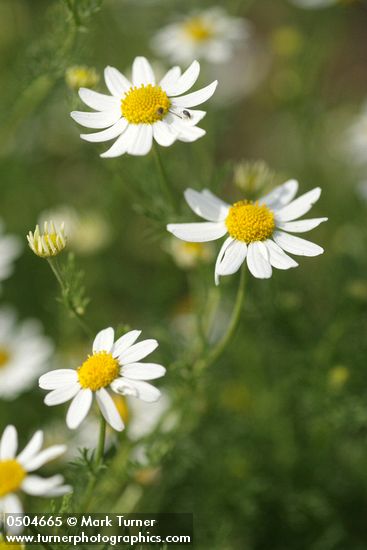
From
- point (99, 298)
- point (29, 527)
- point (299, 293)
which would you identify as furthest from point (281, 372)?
point (29, 527)

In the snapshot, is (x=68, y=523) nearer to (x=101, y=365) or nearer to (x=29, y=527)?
(x=29, y=527)

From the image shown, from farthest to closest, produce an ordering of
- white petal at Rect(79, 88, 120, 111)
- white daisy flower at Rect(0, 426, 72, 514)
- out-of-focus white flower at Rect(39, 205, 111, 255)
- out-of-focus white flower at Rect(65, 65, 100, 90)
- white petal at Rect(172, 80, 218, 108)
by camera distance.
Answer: out-of-focus white flower at Rect(39, 205, 111, 255) → out-of-focus white flower at Rect(65, 65, 100, 90) → white petal at Rect(79, 88, 120, 111) → white petal at Rect(172, 80, 218, 108) → white daisy flower at Rect(0, 426, 72, 514)

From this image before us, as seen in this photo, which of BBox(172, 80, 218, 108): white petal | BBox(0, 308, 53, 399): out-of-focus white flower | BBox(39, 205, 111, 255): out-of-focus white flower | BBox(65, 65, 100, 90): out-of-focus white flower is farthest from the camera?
BBox(39, 205, 111, 255): out-of-focus white flower

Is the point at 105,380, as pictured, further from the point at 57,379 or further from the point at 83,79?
the point at 83,79

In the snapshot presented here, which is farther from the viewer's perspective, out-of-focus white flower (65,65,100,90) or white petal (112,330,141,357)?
out-of-focus white flower (65,65,100,90)

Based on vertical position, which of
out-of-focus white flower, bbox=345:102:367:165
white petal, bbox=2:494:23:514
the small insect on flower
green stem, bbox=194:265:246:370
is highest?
out-of-focus white flower, bbox=345:102:367:165

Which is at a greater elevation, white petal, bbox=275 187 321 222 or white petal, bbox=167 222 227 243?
white petal, bbox=275 187 321 222

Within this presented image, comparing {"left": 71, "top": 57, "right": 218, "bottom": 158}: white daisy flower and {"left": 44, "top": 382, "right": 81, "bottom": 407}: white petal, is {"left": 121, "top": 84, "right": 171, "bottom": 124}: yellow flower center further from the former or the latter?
{"left": 44, "top": 382, "right": 81, "bottom": 407}: white petal

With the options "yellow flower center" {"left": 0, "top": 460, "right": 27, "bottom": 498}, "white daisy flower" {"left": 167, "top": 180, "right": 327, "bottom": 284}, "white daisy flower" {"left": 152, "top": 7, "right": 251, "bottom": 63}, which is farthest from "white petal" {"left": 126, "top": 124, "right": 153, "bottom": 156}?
"white daisy flower" {"left": 152, "top": 7, "right": 251, "bottom": 63}
